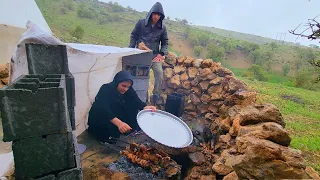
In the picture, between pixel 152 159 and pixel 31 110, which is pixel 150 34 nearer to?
pixel 152 159

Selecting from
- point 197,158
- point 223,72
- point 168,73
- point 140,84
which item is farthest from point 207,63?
point 197,158

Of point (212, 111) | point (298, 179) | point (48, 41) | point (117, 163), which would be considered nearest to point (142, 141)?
A: point (117, 163)

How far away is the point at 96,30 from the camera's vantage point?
101ft

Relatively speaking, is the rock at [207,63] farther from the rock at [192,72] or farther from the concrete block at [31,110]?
the concrete block at [31,110]

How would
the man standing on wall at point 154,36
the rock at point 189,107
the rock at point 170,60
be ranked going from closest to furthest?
the man standing on wall at point 154,36, the rock at point 189,107, the rock at point 170,60

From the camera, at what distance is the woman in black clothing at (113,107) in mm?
3664

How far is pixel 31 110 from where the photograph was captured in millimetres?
1621

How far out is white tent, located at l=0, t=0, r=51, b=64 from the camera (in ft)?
17.4

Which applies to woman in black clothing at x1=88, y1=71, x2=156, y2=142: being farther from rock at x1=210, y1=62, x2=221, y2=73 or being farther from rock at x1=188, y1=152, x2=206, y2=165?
rock at x1=210, y1=62, x2=221, y2=73

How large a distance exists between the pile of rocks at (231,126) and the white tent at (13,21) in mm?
3716

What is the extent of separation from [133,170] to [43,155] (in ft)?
4.94

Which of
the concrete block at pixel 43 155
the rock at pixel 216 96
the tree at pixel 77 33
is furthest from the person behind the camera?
the tree at pixel 77 33

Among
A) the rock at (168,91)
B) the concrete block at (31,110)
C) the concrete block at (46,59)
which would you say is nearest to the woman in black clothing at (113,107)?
the concrete block at (46,59)

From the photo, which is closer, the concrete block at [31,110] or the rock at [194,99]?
the concrete block at [31,110]
